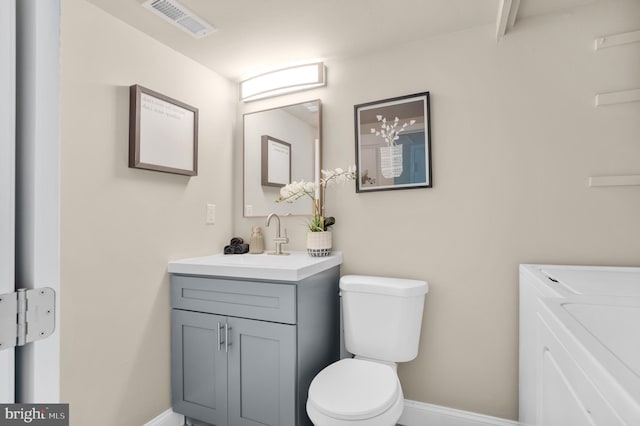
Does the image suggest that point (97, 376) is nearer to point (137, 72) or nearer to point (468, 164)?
point (137, 72)

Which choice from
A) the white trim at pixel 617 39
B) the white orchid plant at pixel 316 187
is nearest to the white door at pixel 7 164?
the white orchid plant at pixel 316 187

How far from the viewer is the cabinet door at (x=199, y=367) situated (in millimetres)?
1667

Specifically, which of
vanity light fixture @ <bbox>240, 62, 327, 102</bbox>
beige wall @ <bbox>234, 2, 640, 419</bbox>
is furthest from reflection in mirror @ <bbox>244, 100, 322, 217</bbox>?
beige wall @ <bbox>234, 2, 640, 419</bbox>

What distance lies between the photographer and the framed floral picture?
1830 millimetres

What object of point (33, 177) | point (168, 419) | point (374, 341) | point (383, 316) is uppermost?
point (33, 177)

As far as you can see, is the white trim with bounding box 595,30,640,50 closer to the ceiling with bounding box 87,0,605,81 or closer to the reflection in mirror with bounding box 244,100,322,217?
the ceiling with bounding box 87,0,605,81

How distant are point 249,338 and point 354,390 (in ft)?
1.88

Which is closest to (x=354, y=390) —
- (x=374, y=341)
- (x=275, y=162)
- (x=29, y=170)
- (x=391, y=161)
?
(x=374, y=341)

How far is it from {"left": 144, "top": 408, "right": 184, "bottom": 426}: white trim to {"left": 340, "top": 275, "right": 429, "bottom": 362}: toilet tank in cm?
106

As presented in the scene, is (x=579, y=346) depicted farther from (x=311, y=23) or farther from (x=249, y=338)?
(x=311, y=23)

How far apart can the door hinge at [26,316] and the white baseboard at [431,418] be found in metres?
1.42

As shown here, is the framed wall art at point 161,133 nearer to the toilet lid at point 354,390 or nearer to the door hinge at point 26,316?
the door hinge at point 26,316

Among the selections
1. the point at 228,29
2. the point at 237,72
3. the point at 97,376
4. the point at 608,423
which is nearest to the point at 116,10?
the point at 228,29

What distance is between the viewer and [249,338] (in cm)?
161
